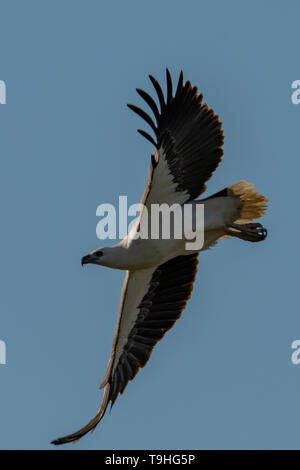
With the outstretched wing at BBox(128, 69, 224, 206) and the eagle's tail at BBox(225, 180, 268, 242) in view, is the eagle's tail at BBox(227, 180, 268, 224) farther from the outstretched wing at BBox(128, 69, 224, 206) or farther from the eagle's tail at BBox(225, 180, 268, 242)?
the outstretched wing at BBox(128, 69, 224, 206)

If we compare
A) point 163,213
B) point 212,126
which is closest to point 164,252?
point 163,213

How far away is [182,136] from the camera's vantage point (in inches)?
567

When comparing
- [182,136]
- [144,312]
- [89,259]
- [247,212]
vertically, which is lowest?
[144,312]

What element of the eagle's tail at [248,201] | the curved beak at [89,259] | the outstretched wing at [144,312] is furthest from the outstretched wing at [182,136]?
the outstretched wing at [144,312]

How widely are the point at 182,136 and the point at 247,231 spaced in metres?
1.42

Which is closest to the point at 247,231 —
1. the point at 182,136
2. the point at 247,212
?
the point at 247,212

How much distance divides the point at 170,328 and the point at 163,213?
1645 mm

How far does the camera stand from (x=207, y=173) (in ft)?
47.6

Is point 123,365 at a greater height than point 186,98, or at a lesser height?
lesser

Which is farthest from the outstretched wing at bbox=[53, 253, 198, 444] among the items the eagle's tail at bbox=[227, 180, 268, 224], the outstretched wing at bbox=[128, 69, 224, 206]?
the outstretched wing at bbox=[128, 69, 224, 206]

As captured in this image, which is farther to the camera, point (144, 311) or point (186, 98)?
point (144, 311)

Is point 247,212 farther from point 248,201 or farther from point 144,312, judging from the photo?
point 144,312

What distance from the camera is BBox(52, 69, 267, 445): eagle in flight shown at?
47.2ft

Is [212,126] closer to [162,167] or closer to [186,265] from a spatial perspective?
[162,167]
